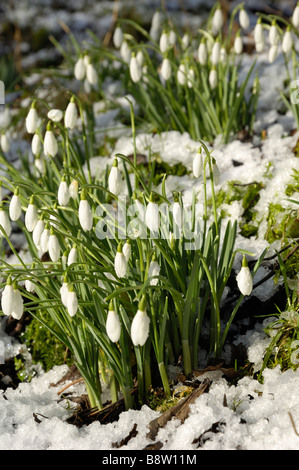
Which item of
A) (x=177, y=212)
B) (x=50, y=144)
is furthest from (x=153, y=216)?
(x=50, y=144)

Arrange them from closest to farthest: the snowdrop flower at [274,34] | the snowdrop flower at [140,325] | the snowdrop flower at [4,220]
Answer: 1. the snowdrop flower at [140,325]
2. the snowdrop flower at [4,220]
3. the snowdrop flower at [274,34]

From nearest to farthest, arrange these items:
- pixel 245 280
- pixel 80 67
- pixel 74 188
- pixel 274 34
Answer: pixel 245 280 → pixel 74 188 → pixel 274 34 → pixel 80 67

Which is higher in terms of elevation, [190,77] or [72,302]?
[190,77]

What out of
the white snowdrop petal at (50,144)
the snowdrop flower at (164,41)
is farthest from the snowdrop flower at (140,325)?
the snowdrop flower at (164,41)

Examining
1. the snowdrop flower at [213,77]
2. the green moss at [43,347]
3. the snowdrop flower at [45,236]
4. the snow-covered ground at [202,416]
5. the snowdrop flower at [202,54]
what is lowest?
the green moss at [43,347]

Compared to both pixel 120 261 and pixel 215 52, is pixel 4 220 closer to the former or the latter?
pixel 120 261

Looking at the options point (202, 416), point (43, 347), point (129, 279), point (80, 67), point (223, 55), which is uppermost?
point (80, 67)

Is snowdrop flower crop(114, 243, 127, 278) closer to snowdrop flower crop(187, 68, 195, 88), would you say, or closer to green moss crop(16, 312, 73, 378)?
green moss crop(16, 312, 73, 378)

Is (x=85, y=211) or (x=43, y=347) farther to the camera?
(x=43, y=347)

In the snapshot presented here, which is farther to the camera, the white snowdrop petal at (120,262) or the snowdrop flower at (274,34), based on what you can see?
the snowdrop flower at (274,34)

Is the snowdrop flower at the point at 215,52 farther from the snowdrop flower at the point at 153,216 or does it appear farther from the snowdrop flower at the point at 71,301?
the snowdrop flower at the point at 71,301

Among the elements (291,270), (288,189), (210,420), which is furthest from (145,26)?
(210,420)
